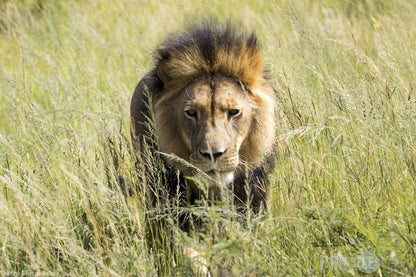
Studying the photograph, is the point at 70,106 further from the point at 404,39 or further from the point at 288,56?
the point at 404,39

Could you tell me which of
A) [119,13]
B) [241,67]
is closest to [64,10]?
[119,13]

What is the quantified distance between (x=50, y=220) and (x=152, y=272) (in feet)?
2.39

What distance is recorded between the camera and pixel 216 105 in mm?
3650

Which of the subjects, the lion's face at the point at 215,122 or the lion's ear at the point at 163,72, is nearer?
the lion's face at the point at 215,122

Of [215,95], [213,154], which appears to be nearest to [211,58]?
[215,95]

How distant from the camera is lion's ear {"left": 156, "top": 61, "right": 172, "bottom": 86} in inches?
156

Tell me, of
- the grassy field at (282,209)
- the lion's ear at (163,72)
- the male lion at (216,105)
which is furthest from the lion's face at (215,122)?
the grassy field at (282,209)

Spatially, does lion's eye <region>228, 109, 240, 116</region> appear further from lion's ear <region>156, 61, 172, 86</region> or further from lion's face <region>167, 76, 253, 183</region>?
lion's ear <region>156, 61, 172, 86</region>

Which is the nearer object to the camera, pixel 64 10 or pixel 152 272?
pixel 152 272

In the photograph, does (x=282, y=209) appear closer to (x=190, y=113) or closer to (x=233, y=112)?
(x=233, y=112)

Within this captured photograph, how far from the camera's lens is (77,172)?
13.0ft

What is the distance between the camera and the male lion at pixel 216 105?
3.65 m

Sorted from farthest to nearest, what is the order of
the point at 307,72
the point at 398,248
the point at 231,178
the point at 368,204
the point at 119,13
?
the point at 119,13
the point at 307,72
the point at 231,178
the point at 368,204
the point at 398,248

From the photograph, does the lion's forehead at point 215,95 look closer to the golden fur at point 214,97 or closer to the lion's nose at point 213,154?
the golden fur at point 214,97
